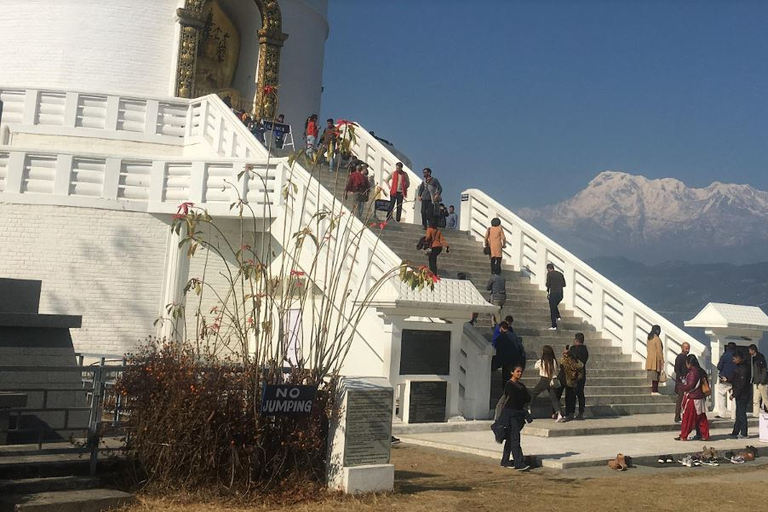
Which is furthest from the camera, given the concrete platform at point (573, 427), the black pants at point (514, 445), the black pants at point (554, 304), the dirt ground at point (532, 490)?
the black pants at point (554, 304)

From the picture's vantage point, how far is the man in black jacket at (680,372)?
1700 cm

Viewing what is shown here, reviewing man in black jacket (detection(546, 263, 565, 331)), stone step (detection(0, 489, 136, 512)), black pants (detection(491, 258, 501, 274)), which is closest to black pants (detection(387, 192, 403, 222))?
black pants (detection(491, 258, 501, 274))

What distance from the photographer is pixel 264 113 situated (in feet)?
90.8

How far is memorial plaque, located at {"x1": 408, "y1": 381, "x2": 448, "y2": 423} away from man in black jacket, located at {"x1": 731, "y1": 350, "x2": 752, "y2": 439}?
583 centimetres

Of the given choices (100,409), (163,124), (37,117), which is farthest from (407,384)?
(37,117)

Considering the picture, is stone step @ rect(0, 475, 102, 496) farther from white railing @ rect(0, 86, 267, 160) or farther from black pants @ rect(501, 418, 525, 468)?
white railing @ rect(0, 86, 267, 160)

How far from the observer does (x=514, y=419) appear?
38.5 ft

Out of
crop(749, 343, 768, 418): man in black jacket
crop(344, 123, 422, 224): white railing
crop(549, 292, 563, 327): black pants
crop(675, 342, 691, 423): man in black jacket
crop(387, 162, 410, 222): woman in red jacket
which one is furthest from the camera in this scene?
crop(344, 123, 422, 224): white railing

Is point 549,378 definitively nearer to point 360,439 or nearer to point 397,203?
point 360,439

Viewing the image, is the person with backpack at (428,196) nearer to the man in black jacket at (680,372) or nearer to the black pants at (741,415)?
the man in black jacket at (680,372)

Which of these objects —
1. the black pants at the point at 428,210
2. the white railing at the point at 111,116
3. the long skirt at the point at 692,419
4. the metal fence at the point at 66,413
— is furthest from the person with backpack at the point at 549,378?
the white railing at the point at 111,116

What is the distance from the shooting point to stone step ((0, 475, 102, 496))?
8.19 metres

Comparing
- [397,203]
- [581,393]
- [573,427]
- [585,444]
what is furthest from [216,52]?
[585,444]

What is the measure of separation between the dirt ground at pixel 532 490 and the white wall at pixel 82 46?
16787 millimetres
